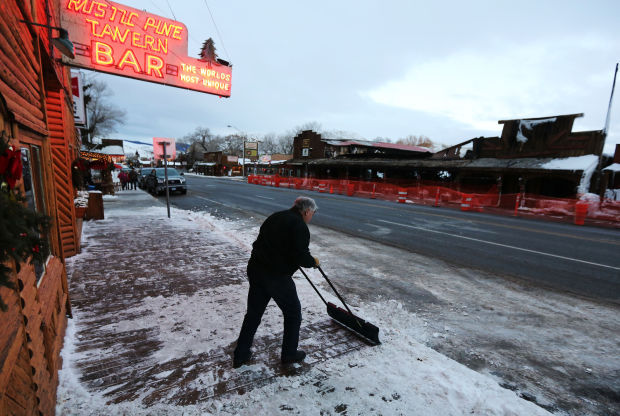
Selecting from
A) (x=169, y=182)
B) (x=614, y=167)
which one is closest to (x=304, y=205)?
(x=169, y=182)

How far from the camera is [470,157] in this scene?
955 inches

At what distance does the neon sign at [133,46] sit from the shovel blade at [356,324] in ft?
27.0

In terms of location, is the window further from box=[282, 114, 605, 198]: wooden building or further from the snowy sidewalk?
box=[282, 114, 605, 198]: wooden building

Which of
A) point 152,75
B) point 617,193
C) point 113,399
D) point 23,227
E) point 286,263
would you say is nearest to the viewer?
point 23,227

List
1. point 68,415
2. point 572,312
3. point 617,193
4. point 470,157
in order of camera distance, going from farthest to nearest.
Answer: point 470,157
point 617,193
point 572,312
point 68,415

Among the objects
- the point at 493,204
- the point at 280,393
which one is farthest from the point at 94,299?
the point at 493,204

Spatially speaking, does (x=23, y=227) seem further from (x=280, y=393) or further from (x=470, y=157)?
(x=470, y=157)

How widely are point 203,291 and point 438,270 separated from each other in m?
4.95

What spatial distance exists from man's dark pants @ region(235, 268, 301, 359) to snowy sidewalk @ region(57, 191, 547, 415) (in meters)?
0.23

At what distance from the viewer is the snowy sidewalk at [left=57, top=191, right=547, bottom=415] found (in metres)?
2.68

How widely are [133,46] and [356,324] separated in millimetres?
8951

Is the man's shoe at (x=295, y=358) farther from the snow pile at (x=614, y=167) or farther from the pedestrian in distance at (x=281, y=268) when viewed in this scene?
the snow pile at (x=614, y=167)

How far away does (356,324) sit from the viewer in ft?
12.3

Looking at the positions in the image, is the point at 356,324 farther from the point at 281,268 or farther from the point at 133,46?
the point at 133,46
